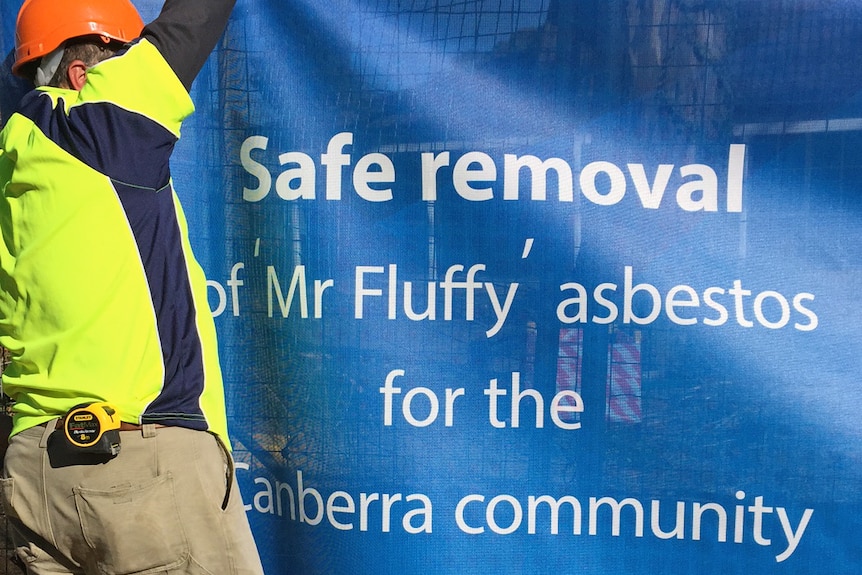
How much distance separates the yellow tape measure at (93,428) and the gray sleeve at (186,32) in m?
0.73

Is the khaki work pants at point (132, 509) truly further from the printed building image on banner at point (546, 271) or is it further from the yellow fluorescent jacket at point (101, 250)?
the printed building image on banner at point (546, 271)

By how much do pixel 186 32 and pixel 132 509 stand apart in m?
1.03

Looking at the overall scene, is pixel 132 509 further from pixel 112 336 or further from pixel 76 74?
pixel 76 74

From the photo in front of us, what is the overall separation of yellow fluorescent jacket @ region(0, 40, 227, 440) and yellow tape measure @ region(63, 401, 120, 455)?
54 millimetres

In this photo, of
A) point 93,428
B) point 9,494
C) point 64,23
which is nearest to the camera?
point 93,428

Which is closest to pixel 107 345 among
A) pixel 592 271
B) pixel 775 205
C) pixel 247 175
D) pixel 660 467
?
pixel 247 175

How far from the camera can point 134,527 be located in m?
1.96

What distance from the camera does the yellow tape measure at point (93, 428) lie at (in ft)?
6.25

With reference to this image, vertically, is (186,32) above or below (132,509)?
above

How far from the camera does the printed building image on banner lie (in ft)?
7.67

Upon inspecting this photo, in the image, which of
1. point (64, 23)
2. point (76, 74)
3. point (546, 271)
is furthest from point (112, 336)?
point (546, 271)

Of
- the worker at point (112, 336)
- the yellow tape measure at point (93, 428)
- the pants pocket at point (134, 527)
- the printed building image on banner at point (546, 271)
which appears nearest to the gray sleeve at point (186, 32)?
the worker at point (112, 336)

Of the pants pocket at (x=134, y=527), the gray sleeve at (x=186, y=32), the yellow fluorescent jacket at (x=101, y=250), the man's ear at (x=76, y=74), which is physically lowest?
the pants pocket at (x=134, y=527)

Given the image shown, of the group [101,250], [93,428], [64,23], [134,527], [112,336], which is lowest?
[134,527]
